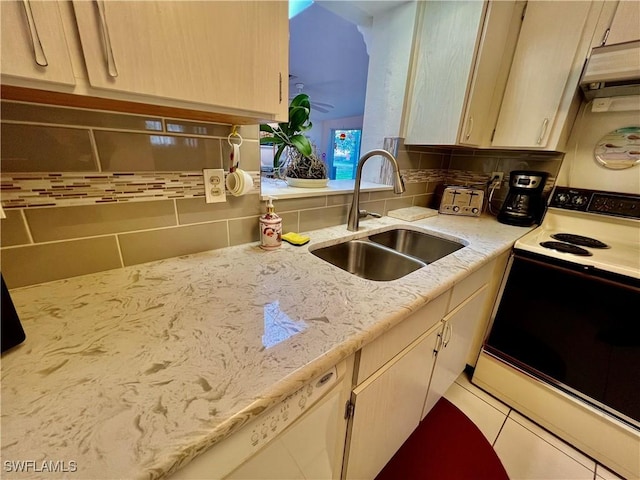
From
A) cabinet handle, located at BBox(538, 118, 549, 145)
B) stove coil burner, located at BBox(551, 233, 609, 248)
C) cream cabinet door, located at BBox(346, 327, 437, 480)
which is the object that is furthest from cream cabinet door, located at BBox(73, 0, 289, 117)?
stove coil burner, located at BBox(551, 233, 609, 248)

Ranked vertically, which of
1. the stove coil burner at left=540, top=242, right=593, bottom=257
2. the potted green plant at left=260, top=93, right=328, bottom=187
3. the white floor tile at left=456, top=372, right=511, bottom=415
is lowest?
the white floor tile at left=456, top=372, right=511, bottom=415

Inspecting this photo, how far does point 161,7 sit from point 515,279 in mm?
1534

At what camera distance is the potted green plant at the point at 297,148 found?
116 centimetres

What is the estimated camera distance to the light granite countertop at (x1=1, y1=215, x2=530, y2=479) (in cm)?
32

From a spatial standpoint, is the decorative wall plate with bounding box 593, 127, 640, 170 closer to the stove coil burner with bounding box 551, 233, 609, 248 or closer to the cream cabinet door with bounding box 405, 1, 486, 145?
the stove coil burner with bounding box 551, 233, 609, 248

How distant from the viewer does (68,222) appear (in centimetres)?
65

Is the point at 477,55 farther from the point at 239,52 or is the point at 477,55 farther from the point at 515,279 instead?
the point at 239,52

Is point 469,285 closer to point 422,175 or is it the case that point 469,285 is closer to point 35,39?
point 422,175

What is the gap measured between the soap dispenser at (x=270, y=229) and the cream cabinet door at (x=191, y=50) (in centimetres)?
37

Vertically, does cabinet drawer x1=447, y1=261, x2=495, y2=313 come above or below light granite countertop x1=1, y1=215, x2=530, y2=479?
below

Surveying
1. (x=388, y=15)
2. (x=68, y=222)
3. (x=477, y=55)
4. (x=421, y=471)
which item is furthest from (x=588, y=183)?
(x=68, y=222)

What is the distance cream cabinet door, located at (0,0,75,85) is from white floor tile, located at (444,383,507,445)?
1.86 meters

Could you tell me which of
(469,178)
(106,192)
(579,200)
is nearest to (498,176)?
(469,178)

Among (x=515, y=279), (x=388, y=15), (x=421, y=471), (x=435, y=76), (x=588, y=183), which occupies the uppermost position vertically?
(x=388, y=15)
